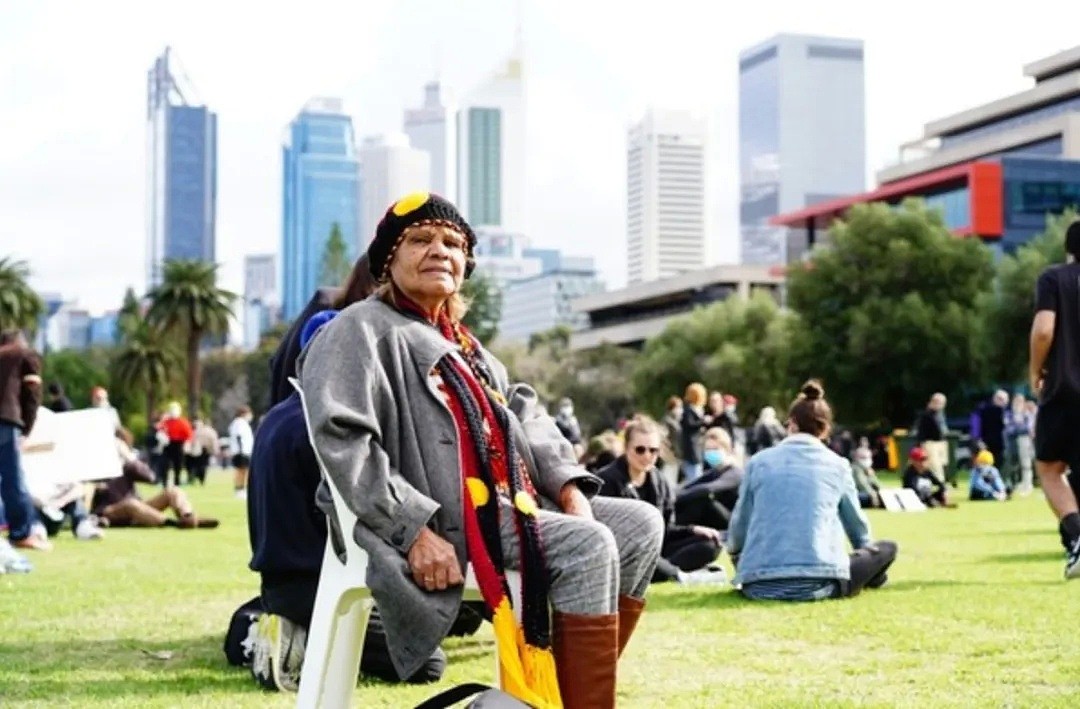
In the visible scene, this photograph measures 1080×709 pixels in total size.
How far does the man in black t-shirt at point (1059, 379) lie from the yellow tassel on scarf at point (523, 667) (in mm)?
5880

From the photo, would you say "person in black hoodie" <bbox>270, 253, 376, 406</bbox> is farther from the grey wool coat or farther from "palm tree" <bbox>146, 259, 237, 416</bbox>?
"palm tree" <bbox>146, 259, 237, 416</bbox>

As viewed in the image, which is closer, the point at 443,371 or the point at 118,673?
the point at 443,371

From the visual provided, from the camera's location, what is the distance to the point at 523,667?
12.2 ft

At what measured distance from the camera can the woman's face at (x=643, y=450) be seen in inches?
348

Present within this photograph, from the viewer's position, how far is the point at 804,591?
8.45 m

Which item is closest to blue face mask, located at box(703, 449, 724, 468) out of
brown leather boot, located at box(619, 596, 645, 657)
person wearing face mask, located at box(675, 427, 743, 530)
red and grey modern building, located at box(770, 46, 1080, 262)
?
person wearing face mask, located at box(675, 427, 743, 530)

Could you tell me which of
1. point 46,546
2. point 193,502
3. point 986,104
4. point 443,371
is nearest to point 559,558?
point 443,371

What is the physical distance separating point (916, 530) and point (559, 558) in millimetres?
12614

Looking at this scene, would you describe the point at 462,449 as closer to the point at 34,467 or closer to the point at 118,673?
the point at 118,673

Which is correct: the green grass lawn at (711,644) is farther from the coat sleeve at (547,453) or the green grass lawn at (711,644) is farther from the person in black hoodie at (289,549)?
the coat sleeve at (547,453)

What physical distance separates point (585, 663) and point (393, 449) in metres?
0.71

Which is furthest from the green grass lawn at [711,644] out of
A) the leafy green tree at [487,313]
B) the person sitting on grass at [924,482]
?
the leafy green tree at [487,313]

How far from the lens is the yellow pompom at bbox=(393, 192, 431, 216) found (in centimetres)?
420

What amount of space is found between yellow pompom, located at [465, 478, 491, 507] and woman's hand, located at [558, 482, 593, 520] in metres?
0.29
